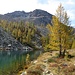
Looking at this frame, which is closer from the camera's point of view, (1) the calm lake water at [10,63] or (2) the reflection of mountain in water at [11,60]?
(1) the calm lake water at [10,63]

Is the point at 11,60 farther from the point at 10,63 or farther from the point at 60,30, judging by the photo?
the point at 60,30

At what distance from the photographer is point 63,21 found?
53219mm

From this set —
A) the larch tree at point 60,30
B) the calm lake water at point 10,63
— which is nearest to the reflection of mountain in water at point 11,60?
the calm lake water at point 10,63

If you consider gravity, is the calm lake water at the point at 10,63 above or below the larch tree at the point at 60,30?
below

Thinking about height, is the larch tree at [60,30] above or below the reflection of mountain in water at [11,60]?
above

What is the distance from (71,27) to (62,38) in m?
3.91

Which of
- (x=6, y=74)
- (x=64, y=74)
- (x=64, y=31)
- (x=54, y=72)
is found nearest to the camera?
(x=64, y=74)

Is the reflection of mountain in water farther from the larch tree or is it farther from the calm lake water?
the larch tree

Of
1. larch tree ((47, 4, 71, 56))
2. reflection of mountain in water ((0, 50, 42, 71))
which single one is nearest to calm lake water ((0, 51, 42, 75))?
reflection of mountain in water ((0, 50, 42, 71))

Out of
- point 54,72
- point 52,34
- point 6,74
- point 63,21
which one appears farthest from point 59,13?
point 54,72

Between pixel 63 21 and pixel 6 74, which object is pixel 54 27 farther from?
pixel 6 74

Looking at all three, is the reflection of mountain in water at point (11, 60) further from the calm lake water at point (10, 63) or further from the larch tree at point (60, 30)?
the larch tree at point (60, 30)

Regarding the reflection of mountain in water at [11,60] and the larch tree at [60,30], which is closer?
the larch tree at [60,30]

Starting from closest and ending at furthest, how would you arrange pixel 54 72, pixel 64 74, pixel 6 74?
pixel 64 74
pixel 54 72
pixel 6 74
